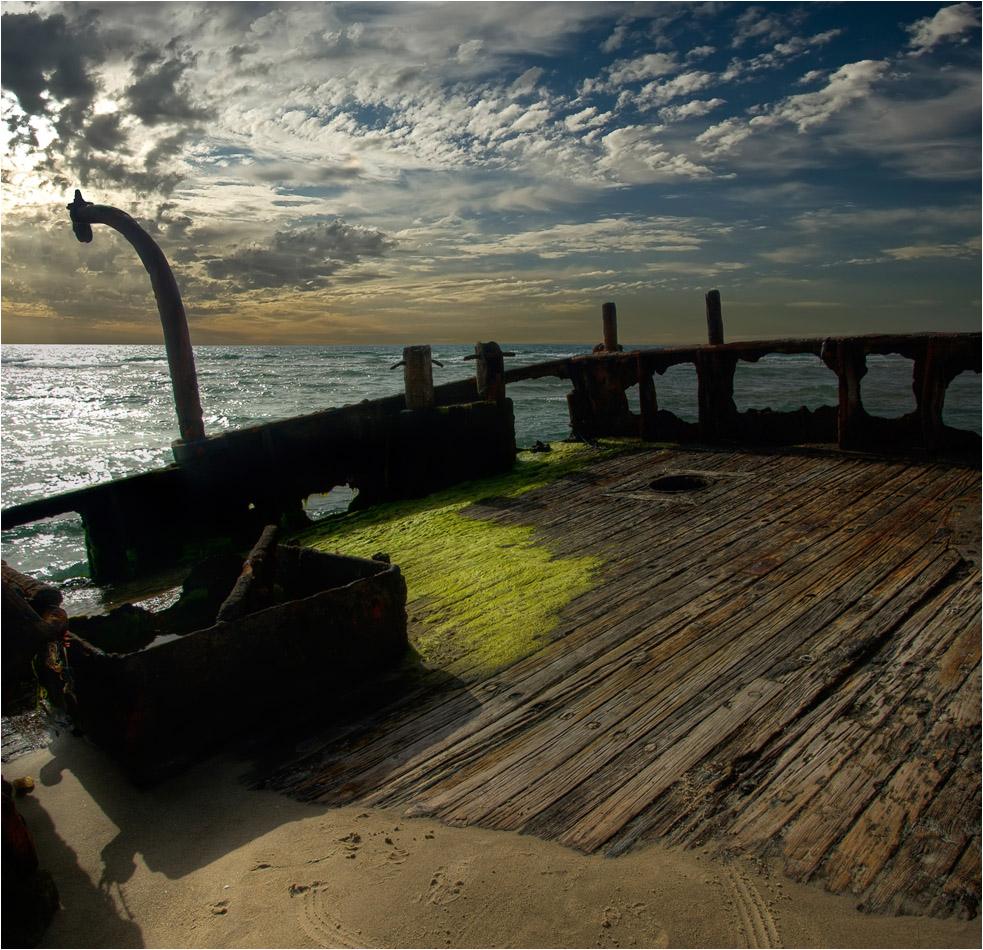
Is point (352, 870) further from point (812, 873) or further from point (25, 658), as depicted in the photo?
point (25, 658)

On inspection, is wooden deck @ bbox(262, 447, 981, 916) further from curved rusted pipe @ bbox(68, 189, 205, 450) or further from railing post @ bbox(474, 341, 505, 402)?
curved rusted pipe @ bbox(68, 189, 205, 450)

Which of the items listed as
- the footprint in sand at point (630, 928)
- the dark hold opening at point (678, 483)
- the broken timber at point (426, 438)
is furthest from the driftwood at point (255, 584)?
the dark hold opening at point (678, 483)

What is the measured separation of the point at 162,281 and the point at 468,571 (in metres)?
4.94

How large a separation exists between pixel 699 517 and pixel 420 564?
8.37 feet

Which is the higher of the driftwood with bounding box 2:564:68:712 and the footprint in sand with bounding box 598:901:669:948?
the driftwood with bounding box 2:564:68:712

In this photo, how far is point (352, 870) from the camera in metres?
2.40

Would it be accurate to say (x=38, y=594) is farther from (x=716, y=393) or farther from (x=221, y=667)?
(x=716, y=393)

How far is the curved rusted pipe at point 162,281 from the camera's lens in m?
7.66

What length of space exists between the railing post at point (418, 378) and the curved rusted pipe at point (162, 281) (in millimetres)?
2420

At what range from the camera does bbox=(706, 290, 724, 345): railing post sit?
1060 centimetres

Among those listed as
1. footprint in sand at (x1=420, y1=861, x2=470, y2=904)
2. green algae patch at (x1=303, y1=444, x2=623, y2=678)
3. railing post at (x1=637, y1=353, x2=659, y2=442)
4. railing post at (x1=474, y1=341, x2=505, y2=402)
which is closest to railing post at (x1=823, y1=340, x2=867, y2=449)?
railing post at (x1=637, y1=353, x2=659, y2=442)

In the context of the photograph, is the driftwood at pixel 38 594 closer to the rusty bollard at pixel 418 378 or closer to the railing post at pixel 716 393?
the rusty bollard at pixel 418 378

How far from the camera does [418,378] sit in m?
8.69

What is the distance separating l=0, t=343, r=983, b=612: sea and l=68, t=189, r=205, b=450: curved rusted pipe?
6.76ft
